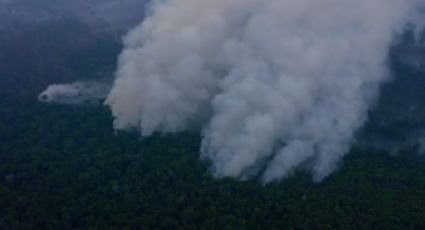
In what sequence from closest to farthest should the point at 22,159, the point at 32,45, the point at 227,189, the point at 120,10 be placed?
the point at 227,189
the point at 22,159
the point at 32,45
the point at 120,10

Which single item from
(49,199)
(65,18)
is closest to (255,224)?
(49,199)

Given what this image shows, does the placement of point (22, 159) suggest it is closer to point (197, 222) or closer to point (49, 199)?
point (49, 199)

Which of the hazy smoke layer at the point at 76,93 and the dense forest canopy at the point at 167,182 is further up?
the hazy smoke layer at the point at 76,93

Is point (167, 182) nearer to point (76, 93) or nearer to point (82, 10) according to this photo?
point (76, 93)

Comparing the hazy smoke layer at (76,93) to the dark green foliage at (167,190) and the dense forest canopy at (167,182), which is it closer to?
the dense forest canopy at (167,182)

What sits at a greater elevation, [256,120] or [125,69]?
[125,69]

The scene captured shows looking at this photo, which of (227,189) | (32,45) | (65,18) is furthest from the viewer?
(65,18)

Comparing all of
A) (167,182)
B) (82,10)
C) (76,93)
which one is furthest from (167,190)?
(82,10)

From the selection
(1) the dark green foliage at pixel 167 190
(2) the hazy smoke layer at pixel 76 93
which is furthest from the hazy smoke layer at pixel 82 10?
(1) the dark green foliage at pixel 167 190
